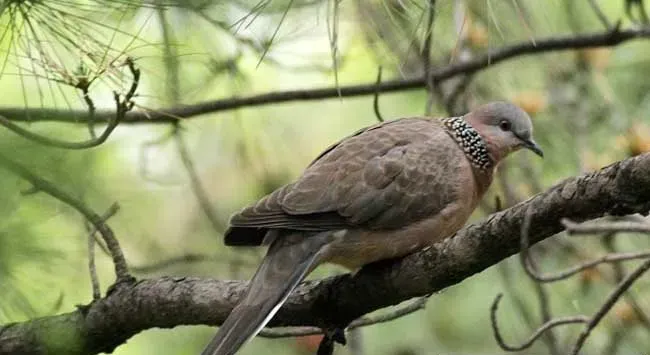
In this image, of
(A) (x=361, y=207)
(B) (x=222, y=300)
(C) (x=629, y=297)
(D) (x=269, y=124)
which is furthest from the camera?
(D) (x=269, y=124)

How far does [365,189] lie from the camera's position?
3.13m

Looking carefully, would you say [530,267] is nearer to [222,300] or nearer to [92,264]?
[222,300]

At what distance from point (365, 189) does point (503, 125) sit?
2.31 ft

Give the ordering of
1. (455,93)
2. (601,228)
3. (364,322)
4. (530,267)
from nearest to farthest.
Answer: (601,228), (530,267), (364,322), (455,93)

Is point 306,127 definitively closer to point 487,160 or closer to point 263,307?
point 487,160

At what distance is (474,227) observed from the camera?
8.02ft

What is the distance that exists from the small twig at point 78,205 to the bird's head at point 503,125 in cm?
119

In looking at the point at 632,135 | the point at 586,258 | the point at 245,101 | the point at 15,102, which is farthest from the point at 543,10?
the point at 15,102

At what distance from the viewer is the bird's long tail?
276cm

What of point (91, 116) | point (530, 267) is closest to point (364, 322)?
point (530, 267)

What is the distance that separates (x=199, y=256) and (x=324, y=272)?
1.61 meters

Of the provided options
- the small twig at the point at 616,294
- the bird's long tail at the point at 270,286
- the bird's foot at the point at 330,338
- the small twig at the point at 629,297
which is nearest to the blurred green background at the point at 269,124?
the small twig at the point at 629,297

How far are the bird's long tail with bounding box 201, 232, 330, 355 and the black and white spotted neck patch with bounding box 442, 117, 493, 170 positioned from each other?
1.90ft

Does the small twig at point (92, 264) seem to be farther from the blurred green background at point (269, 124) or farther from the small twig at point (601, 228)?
the small twig at point (601, 228)
